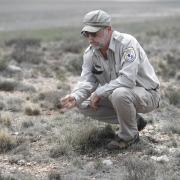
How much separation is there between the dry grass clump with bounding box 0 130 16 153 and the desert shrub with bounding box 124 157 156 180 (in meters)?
1.72

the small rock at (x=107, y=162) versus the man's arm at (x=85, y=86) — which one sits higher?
the man's arm at (x=85, y=86)

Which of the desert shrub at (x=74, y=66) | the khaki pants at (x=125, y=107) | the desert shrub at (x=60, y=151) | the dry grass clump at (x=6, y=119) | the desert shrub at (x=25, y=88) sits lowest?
the desert shrub at (x=74, y=66)

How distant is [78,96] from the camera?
7379 millimetres

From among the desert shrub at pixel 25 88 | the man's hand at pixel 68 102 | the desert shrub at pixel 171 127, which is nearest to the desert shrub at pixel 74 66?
the desert shrub at pixel 25 88

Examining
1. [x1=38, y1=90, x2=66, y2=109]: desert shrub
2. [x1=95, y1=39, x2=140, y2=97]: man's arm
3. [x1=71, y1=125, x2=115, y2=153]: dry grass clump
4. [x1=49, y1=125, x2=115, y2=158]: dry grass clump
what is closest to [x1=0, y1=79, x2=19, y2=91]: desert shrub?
[x1=38, y1=90, x2=66, y2=109]: desert shrub

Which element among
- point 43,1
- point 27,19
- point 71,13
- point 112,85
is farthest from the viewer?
point 43,1

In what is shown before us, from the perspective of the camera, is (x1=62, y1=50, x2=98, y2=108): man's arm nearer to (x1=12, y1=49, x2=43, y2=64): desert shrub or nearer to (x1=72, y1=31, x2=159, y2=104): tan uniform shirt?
(x1=72, y1=31, x2=159, y2=104): tan uniform shirt

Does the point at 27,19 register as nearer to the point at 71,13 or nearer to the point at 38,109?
the point at 71,13

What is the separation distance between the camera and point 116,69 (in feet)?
24.1

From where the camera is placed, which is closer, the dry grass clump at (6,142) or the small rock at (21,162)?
the small rock at (21,162)

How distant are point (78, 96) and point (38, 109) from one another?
3.43 m

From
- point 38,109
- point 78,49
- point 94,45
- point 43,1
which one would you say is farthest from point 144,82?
point 43,1

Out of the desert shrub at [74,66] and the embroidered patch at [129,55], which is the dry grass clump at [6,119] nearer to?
the embroidered patch at [129,55]

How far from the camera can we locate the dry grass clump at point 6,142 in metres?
7.95
